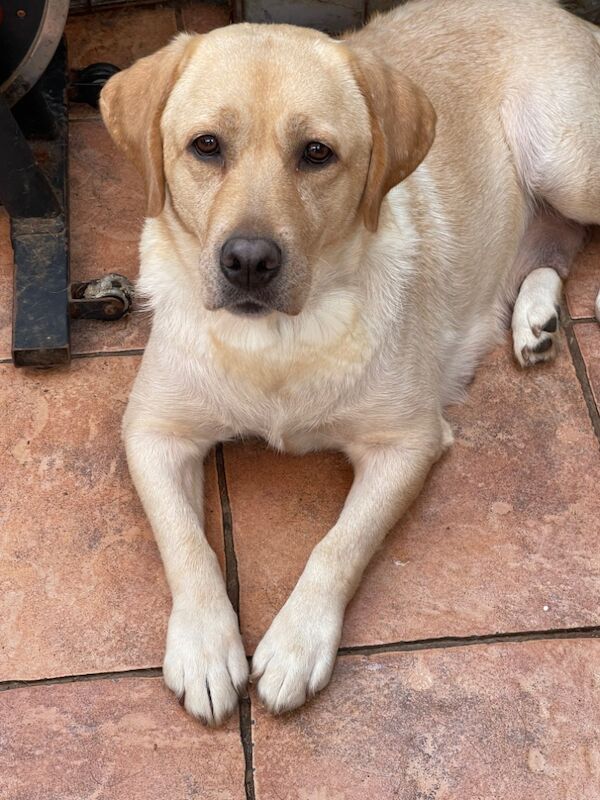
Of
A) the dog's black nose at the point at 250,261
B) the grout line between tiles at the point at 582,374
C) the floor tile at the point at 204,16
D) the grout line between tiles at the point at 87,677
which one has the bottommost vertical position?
the grout line between tiles at the point at 87,677

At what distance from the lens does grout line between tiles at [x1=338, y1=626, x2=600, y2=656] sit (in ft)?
8.09

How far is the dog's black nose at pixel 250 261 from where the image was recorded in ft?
7.18

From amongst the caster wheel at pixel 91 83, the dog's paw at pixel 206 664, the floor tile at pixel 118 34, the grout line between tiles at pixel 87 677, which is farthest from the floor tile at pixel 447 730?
the floor tile at pixel 118 34

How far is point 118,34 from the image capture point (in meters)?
4.04

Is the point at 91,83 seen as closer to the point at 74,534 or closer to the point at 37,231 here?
the point at 37,231

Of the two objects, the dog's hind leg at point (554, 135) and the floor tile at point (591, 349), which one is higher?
the dog's hind leg at point (554, 135)

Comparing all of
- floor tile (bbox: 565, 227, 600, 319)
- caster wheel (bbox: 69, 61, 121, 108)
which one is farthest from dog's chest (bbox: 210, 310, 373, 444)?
caster wheel (bbox: 69, 61, 121, 108)

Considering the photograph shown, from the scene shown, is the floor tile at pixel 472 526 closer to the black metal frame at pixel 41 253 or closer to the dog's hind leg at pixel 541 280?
the dog's hind leg at pixel 541 280

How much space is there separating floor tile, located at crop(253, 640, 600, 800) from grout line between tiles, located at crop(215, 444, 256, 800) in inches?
0.8

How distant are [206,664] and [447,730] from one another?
1.85 ft

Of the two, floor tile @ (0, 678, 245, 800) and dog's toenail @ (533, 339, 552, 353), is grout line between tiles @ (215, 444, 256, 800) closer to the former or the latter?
floor tile @ (0, 678, 245, 800)

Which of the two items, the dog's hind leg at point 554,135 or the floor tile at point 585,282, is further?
the floor tile at point 585,282

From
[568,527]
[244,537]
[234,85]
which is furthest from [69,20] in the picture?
[568,527]

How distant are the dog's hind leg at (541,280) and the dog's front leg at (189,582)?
1.03 m
